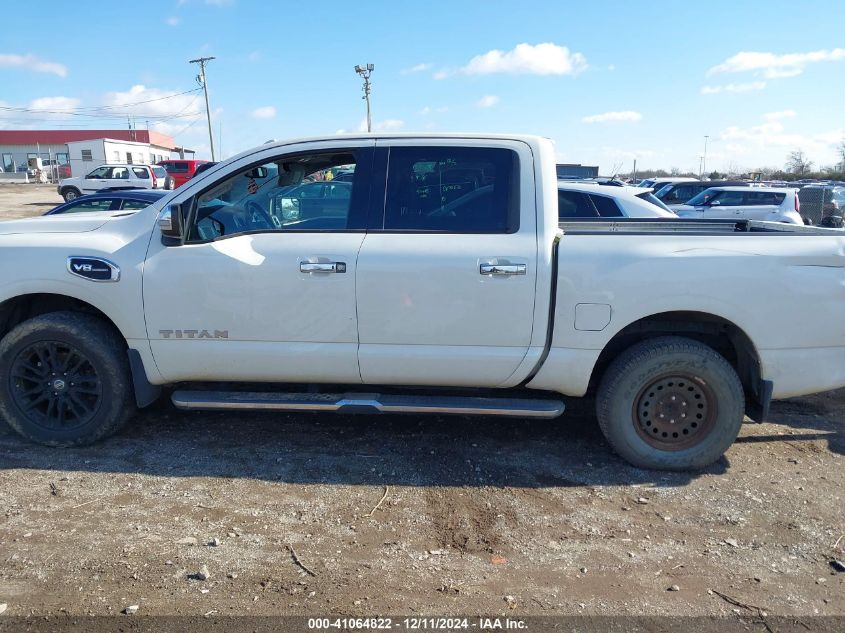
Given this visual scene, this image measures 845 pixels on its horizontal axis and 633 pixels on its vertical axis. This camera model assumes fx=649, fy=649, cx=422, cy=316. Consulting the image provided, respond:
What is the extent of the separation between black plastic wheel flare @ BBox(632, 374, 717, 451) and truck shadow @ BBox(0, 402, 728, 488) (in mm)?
227

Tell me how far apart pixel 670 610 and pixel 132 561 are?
250 cm

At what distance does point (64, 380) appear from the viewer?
4266 mm

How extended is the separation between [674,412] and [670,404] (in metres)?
0.06

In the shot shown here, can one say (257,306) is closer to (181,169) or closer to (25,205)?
(181,169)

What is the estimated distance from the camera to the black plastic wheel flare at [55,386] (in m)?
4.25

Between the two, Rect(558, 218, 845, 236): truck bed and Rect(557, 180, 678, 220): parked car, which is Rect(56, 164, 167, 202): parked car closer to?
Rect(557, 180, 678, 220): parked car

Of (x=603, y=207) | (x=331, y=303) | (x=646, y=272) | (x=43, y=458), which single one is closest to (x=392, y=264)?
(x=331, y=303)

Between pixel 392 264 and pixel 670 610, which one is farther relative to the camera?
pixel 392 264

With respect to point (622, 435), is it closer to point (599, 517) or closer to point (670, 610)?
point (599, 517)

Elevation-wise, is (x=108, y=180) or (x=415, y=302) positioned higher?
(x=108, y=180)

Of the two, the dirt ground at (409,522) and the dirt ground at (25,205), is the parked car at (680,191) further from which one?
the dirt ground at (25,205)

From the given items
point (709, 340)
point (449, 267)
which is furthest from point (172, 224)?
point (709, 340)

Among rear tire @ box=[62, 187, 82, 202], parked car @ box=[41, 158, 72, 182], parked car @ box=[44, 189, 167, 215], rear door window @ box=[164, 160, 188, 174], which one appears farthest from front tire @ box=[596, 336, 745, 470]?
parked car @ box=[41, 158, 72, 182]

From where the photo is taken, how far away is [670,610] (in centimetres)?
283
